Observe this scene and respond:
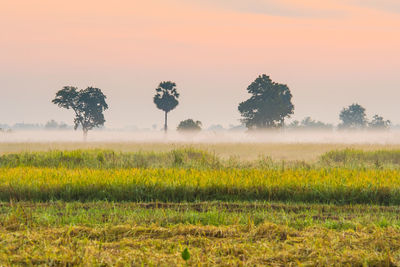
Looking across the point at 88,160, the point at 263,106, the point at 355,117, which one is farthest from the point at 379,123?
the point at 88,160

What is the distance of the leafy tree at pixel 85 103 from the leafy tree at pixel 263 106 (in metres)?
21.3

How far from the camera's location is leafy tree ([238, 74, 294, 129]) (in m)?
68.9

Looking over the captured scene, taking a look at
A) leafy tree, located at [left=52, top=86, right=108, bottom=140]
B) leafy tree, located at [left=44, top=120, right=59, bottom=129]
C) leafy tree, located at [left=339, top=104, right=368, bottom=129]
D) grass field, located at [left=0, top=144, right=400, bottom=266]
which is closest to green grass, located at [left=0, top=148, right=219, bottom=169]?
grass field, located at [left=0, top=144, right=400, bottom=266]

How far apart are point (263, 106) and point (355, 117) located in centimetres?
4953

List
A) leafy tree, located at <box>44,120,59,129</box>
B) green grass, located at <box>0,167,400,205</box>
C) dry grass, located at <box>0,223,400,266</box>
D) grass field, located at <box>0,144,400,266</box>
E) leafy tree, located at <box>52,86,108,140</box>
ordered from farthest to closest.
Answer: leafy tree, located at <box>44,120,59,129</box> → leafy tree, located at <box>52,86,108,140</box> → green grass, located at <box>0,167,400,205</box> → grass field, located at <box>0,144,400,266</box> → dry grass, located at <box>0,223,400,266</box>

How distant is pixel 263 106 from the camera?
2714 inches

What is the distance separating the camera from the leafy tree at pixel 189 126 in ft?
243

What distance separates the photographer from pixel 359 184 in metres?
11.9

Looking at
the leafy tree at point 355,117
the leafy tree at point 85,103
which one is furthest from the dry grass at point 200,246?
the leafy tree at point 355,117

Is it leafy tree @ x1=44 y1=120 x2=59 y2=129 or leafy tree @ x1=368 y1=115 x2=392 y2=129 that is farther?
leafy tree @ x1=44 y1=120 x2=59 y2=129

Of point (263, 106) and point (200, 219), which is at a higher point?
point (263, 106)

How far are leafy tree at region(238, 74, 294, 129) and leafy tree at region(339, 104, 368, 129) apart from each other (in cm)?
4517

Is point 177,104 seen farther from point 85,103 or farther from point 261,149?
point 261,149

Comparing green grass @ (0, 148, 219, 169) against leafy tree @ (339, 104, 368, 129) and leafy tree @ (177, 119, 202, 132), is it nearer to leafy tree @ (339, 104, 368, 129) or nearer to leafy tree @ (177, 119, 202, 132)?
leafy tree @ (177, 119, 202, 132)
